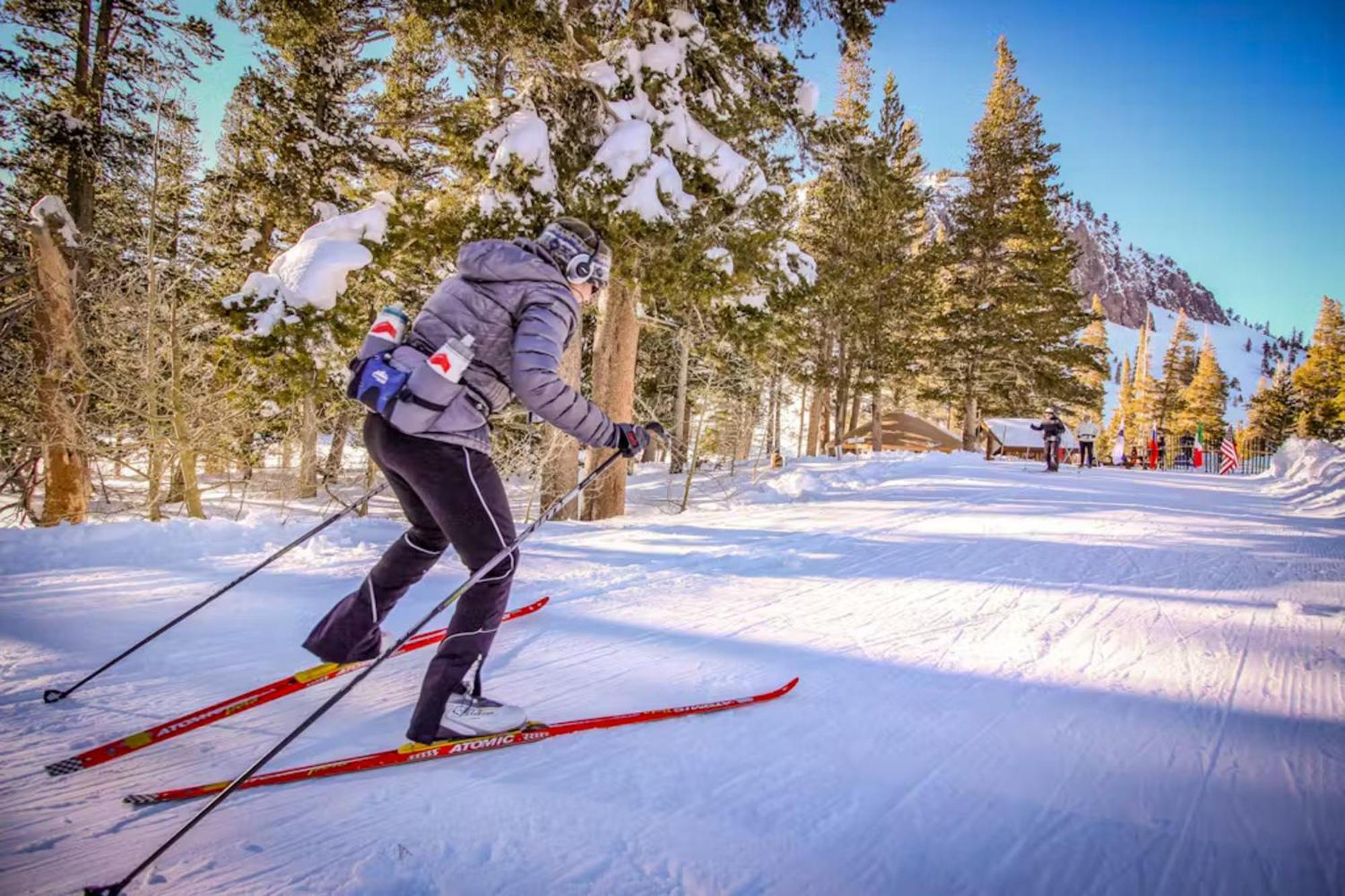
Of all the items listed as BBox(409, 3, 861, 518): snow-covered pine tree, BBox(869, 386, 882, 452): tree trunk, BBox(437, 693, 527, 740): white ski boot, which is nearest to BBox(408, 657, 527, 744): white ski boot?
BBox(437, 693, 527, 740): white ski boot

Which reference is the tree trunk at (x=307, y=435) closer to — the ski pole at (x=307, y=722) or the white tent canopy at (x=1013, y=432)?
the ski pole at (x=307, y=722)

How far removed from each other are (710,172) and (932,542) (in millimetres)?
5661

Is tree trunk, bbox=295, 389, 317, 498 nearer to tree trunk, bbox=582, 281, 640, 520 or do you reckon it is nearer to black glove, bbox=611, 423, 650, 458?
tree trunk, bbox=582, 281, 640, 520

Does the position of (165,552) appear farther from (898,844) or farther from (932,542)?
(932,542)

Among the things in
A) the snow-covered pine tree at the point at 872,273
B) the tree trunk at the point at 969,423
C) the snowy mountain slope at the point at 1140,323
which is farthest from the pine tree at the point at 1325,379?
the snowy mountain slope at the point at 1140,323

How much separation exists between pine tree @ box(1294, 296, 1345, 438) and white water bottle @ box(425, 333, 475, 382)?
52.8 m

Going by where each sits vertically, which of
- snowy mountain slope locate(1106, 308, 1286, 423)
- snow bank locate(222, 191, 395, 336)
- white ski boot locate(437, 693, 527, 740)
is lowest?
white ski boot locate(437, 693, 527, 740)

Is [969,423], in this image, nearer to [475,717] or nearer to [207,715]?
[475,717]

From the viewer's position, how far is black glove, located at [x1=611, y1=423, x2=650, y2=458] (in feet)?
8.70

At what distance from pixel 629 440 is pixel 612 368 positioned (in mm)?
6703

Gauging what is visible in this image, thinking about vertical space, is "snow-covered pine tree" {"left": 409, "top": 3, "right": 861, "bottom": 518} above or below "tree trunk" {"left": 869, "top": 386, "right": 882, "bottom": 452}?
above

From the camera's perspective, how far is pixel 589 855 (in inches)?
68.6

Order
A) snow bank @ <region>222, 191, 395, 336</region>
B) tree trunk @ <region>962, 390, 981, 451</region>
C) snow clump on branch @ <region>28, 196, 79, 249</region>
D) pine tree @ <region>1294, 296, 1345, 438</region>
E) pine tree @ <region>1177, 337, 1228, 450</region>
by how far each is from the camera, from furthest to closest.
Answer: pine tree @ <region>1177, 337, 1228, 450</region> < pine tree @ <region>1294, 296, 1345, 438</region> < tree trunk @ <region>962, 390, 981, 451</region> < snow bank @ <region>222, 191, 395, 336</region> < snow clump on branch @ <region>28, 196, 79, 249</region>

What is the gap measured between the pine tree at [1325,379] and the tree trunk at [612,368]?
159 feet
